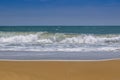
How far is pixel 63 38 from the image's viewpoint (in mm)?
14727

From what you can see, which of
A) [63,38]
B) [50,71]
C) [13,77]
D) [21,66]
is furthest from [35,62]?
Answer: [63,38]

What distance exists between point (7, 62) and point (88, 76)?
201 centimetres

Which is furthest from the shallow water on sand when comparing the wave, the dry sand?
the wave

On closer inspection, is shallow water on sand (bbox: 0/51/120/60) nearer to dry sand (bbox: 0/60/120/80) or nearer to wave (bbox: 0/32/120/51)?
dry sand (bbox: 0/60/120/80)

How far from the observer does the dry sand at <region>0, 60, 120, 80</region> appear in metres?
5.18

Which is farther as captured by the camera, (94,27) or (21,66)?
(94,27)

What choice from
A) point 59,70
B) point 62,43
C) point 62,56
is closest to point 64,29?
point 62,43

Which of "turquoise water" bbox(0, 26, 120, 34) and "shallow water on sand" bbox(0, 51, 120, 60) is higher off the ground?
"turquoise water" bbox(0, 26, 120, 34)

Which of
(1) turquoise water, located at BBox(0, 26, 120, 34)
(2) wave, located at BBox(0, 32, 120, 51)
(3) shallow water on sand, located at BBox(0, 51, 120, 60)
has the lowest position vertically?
(2) wave, located at BBox(0, 32, 120, 51)

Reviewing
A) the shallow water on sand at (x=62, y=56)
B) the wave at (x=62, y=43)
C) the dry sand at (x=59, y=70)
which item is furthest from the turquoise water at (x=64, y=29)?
the dry sand at (x=59, y=70)

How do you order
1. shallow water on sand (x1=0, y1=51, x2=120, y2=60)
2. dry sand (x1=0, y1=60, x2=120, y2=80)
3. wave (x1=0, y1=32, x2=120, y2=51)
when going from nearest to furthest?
dry sand (x1=0, y1=60, x2=120, y2=80), shallow water on sand (x1=0, y1=51, x2=120, y2=60), wave (x1=0, y1=32, x2=120, y2=51)

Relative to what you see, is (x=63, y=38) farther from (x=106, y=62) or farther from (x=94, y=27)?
(x=106, y=62)

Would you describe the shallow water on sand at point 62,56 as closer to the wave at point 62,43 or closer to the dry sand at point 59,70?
the dry sand at point 59,70

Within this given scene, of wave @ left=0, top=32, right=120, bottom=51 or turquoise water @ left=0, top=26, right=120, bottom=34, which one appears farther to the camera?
turquoise water @ left=0, top=26, right=120, bottom=34
